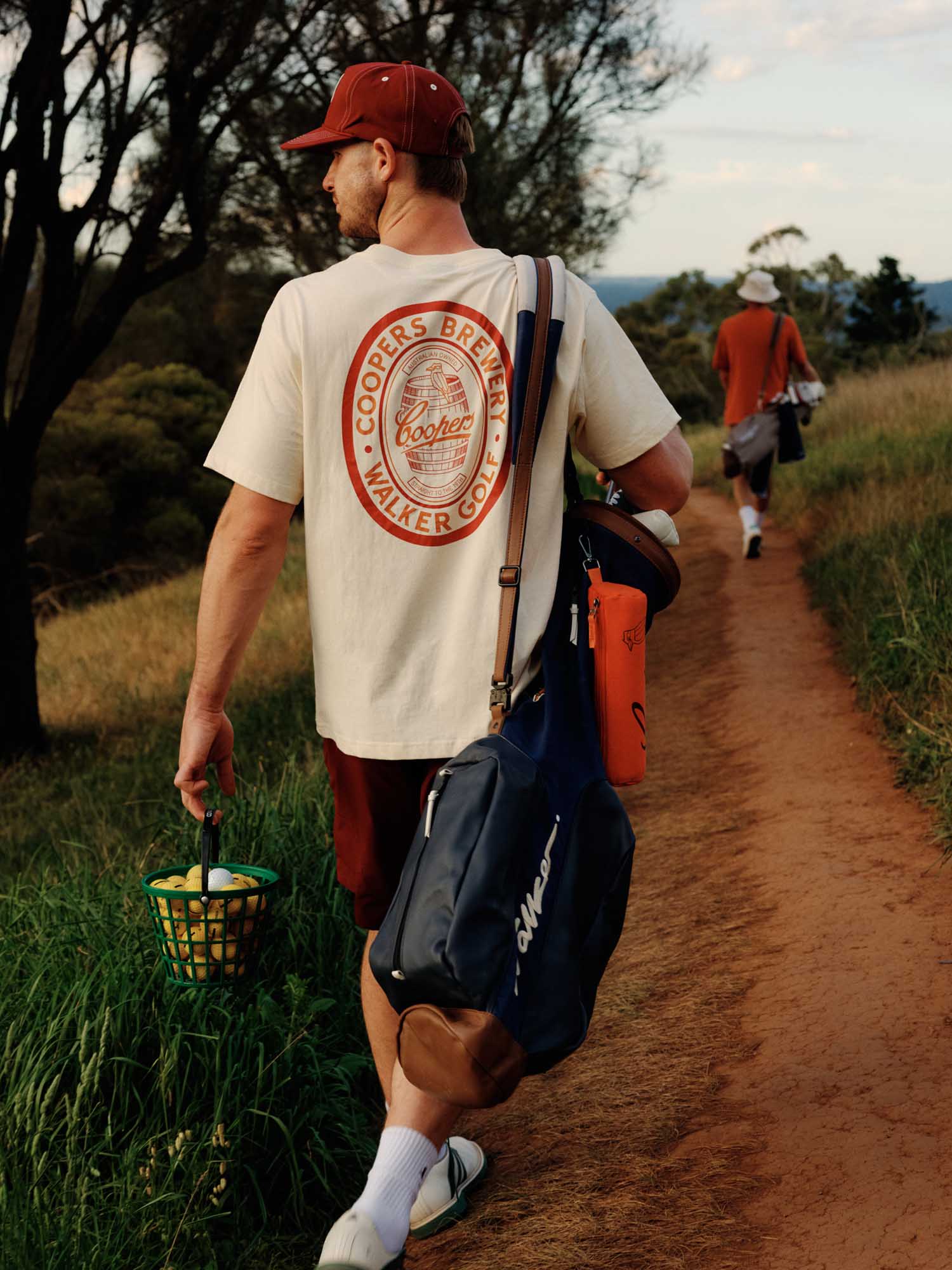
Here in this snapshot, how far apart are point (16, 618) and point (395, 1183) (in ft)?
23.9

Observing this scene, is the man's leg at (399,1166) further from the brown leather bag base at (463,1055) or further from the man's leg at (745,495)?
the man's leg at (745,495)

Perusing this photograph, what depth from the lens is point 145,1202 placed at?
2.58 meters

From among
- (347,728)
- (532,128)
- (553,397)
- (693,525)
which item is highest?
(532,128)

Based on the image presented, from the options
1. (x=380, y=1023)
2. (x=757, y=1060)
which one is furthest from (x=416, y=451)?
(x=757, y=1060)

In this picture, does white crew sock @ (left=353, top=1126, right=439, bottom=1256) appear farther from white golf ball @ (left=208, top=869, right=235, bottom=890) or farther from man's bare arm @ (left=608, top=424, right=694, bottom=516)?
man's bare arm @ (left=608, top=424, right=694, bottom=516)

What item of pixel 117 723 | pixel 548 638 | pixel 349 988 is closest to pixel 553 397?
pixel 548 638

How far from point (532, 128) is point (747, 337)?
665 cm

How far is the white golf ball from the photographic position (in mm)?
2899

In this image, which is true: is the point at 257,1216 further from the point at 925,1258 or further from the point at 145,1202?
the point at 925,1258

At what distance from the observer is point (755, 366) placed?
29.4 ft

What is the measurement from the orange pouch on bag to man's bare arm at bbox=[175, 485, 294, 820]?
0.54m

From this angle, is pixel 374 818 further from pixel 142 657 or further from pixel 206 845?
pixel 142 657

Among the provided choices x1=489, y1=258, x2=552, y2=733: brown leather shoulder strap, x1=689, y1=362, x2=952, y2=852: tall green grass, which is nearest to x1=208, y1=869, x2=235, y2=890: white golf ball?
x1=489, y1=258, x2=552, y2=733: brown leather shoulder strap

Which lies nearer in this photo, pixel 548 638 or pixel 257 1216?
pixel 548 638
